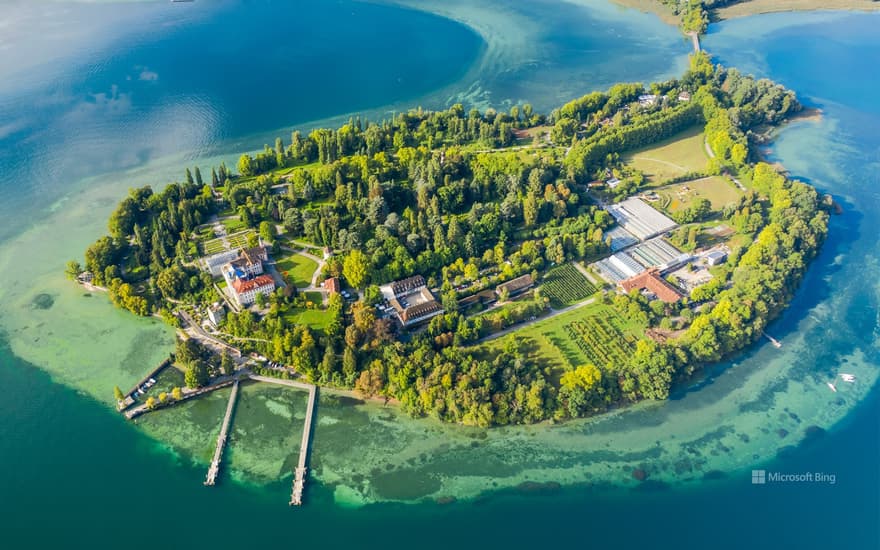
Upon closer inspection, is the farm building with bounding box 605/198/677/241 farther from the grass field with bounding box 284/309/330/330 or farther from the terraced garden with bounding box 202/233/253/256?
the terraced garden with bounding box 202/233/253/256

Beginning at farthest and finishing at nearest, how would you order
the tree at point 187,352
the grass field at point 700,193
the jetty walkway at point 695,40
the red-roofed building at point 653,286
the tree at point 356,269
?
the jetty walkway at point 695,40 → the grass field at point 700,193 → the tree at point 356,269 → the red-roofed building at point 653,286 → the tree at point 187,352

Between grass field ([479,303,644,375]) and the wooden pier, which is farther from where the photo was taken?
grass field ([479,303,644,375])

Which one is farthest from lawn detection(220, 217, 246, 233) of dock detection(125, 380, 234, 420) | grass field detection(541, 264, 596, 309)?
grass field detection(541, 264, 596, 309)

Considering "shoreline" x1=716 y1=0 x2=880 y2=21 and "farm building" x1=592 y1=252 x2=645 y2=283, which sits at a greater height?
"shoreline" x1=716 y1=0 x2=880 y2=21

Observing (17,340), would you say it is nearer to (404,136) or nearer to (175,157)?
(175,157)

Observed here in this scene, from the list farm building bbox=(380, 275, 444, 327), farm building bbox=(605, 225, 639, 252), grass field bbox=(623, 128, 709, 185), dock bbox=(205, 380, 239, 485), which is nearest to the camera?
dock bbox=(205, 380, 239, 485)

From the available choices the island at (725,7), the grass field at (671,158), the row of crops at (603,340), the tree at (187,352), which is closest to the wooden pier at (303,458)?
the tree at (187,352)

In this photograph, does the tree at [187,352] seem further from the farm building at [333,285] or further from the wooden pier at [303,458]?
the farm building at [333,285]
